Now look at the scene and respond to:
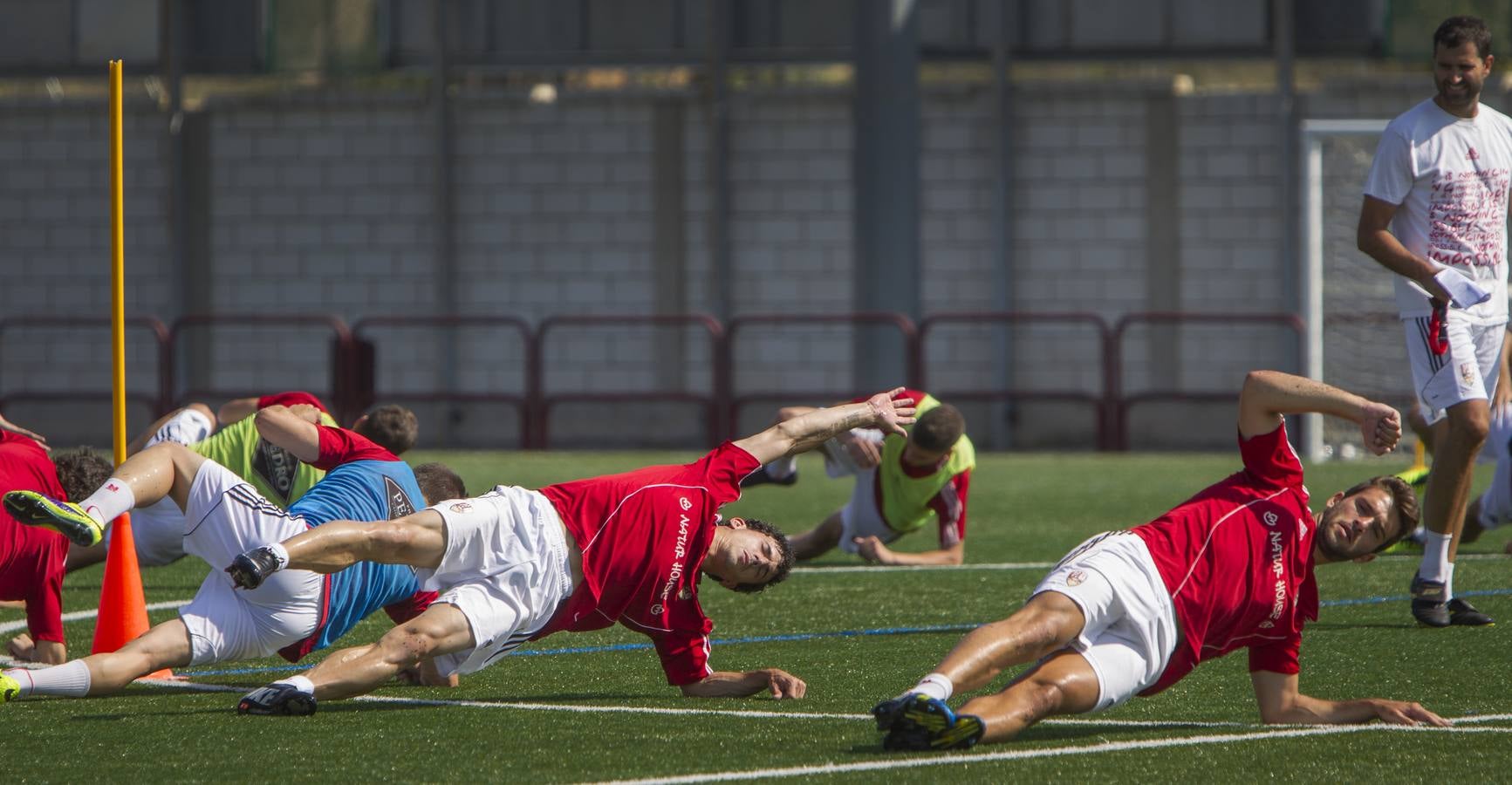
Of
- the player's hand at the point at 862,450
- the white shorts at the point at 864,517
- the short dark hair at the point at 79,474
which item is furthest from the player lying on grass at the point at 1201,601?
the white shorts at the point at 864,517

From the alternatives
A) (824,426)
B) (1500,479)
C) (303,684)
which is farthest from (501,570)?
(1500,479)

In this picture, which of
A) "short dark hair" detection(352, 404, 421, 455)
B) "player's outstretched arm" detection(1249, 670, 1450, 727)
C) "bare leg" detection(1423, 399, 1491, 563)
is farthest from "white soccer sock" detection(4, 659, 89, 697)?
"bare leg" detection(1423, 399, 1491, 563)

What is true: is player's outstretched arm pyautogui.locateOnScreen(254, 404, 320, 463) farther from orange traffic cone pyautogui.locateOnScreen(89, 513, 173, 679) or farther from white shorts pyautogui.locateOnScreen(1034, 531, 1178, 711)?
white shorts pyautogui.locateOnScreen(1034, 531, 1178, 711)

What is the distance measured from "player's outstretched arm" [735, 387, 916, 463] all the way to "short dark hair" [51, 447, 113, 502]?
2.58 metres

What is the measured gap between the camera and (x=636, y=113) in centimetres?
2348

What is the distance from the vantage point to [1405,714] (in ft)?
17.6

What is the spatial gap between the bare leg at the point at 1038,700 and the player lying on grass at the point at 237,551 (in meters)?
2.17

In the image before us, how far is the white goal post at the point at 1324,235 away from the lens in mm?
17312

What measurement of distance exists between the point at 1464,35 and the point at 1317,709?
10.1 feet

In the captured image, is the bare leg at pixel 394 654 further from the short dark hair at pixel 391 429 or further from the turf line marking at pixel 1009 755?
the short dark hair at pixel 391 429

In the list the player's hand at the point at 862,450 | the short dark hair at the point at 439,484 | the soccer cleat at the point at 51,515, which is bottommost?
the player's hand at the point at 862,450

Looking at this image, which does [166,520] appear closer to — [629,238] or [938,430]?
[938,430]

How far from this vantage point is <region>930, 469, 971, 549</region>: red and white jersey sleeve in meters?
10.1

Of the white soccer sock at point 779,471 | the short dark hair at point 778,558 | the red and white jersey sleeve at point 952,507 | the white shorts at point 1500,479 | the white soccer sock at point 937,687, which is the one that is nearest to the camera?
the white soccer sock at point 937,687
